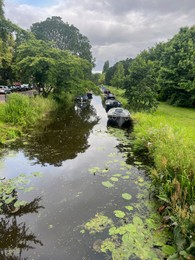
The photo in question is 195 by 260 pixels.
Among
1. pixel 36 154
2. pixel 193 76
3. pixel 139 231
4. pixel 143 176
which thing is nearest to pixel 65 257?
pixel 139 231

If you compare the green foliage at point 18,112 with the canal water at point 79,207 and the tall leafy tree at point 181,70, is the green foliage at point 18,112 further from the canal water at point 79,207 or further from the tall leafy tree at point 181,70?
the tall leafy tree at point 181,70

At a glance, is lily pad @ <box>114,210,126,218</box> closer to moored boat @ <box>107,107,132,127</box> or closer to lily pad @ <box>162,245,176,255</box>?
lily pad @ <box>162,245,176,255</box>

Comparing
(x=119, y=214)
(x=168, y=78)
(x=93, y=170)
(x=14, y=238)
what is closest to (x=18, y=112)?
(x=93, y=170)

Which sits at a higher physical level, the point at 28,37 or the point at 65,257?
the point at 28,37

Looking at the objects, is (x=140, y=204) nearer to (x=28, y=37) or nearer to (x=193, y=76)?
(x=193, y=76)

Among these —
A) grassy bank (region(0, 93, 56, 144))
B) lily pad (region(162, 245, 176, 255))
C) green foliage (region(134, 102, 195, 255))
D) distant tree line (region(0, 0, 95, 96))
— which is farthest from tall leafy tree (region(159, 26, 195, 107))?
lily pad (region(162, 245, 176, 255))

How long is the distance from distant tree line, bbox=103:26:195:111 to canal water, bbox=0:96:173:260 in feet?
35.4

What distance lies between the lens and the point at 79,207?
6.36 metres

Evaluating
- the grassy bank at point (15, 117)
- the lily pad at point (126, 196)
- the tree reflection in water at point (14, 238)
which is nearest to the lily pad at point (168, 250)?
the lily pad at point (126, 196)

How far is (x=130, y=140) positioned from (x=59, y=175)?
6.69 meters

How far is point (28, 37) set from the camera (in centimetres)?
2867

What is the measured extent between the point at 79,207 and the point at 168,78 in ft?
77.3

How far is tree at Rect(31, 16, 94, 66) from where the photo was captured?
5759 cm

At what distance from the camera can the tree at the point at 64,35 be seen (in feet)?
189
